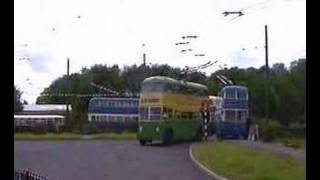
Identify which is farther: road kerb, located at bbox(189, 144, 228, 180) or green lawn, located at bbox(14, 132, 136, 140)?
green lawn, located at bbox(14, 132, 136, 140)

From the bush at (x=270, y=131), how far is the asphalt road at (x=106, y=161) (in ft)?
13.3

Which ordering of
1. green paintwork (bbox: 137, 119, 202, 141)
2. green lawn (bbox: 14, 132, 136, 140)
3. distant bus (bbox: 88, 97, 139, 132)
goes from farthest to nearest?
green lawn (bbox: 14, 132, 136, 140)
distant bus (bbox: 88, 97, 139, 132)
green paintwork (bbox: 137, 119, 202, 141)

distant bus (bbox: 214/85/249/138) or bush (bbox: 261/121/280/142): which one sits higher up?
distant bus (bbox: 214/85/249/138)

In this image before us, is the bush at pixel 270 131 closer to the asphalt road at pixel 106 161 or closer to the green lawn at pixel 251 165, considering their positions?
the asphalt road at pixel 106 161

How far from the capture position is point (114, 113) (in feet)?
69.5

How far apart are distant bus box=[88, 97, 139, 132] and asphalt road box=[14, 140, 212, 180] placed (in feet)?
3.90

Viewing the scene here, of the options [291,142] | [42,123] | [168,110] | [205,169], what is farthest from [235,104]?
[205,169]

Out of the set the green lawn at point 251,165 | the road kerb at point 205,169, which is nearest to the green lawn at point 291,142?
the green lawn at point 251,165

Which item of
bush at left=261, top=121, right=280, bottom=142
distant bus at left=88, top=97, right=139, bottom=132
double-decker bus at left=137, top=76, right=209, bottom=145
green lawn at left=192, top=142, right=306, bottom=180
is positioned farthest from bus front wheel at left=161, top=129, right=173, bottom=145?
green lawn at left=192, top=142, right=306, bottom=180

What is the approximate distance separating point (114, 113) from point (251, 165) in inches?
390

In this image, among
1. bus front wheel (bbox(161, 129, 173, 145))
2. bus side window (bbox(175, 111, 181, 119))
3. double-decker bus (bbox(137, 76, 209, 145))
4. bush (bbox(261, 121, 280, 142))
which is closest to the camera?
double-decker bus (bbox(137, 76, 209, 145))

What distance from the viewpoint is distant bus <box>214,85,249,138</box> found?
21.0 m

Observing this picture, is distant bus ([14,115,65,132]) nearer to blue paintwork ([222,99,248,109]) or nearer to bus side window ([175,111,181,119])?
bus side window ([175,111,181,119])
